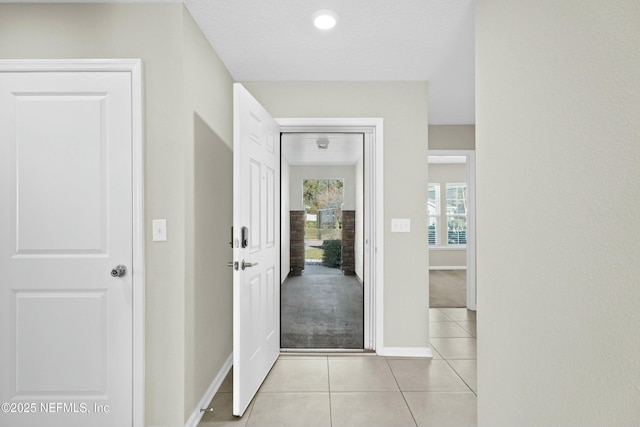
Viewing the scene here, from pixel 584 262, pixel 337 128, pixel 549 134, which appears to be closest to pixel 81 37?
pixel 337 128

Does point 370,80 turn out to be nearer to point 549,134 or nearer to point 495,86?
point 495,86

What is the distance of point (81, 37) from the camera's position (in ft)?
6.06

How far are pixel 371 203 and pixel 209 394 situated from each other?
1997 millimetres

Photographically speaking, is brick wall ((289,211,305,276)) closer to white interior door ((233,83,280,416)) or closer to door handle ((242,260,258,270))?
white interior door ((233,83,280,416))

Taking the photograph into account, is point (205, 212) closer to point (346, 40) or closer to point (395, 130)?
point (346, 40)

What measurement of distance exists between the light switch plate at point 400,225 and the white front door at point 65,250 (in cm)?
206

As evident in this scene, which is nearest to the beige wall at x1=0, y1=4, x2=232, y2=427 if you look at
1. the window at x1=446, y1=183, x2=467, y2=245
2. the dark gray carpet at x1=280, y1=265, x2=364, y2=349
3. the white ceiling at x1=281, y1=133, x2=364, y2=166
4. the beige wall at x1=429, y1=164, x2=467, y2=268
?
the dark gray carpet at x1=280, y1=265, x2=364, y2=349

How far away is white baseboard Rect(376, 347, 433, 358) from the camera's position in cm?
295

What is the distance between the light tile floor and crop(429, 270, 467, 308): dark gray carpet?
1921 millimetres

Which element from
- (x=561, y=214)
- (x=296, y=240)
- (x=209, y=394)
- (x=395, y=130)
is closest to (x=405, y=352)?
(x=209, y=394)

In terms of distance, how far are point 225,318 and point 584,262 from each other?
7.89 feet

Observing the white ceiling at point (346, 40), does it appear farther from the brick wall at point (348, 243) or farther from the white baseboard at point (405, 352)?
the brick wall at point (348, 243)

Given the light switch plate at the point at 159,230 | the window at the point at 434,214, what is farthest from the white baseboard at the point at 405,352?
the window at the point at 434,214

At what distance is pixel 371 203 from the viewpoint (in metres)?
3.12
